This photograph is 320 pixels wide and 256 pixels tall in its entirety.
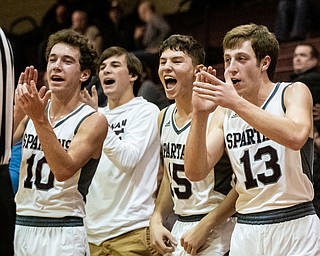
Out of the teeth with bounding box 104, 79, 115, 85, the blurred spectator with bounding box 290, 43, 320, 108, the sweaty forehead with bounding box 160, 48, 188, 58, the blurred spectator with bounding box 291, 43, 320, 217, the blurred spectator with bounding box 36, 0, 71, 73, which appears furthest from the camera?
the blurred spectator with bounding box 36, 0, 71, 73

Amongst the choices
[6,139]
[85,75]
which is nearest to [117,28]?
[85,75]

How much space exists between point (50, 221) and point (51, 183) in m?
0.24

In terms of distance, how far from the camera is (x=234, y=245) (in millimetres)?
4742

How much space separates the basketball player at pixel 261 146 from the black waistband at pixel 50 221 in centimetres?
87

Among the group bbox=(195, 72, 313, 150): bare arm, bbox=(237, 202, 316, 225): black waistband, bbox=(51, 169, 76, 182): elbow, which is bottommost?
bbox=(237, 202, 316, 225): black waistband

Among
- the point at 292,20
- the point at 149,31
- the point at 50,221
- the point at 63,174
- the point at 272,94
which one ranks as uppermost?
the point at 292,20

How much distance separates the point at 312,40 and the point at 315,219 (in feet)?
17.3

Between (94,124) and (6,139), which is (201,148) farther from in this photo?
(6,139)

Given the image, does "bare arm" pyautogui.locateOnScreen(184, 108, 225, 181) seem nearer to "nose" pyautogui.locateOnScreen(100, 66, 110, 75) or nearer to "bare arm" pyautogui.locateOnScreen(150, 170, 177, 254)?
"bare arm" pyautogui.locateOnScreen(150, 170, 177, 254)

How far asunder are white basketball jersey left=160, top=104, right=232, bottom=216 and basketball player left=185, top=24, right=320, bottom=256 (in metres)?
0.36

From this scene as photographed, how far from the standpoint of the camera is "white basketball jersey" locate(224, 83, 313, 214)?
458 cm

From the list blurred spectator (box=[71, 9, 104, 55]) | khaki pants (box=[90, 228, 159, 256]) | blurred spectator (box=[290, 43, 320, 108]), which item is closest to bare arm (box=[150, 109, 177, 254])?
khaki pants (box=[90, 228, 159, 256])

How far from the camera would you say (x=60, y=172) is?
4.88m

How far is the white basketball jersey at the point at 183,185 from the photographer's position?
5238mm
